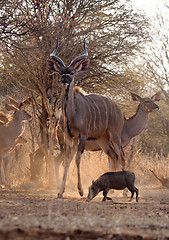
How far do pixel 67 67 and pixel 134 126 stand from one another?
10.3ft

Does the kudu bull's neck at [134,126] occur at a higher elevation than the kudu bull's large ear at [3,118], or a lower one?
lower

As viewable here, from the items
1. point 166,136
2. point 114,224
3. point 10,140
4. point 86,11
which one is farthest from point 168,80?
point 114,224

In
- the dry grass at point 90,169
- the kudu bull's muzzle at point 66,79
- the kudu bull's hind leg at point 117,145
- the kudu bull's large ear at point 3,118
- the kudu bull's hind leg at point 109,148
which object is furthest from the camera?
the dry grass at point 90,169

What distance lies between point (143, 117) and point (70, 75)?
3523mm

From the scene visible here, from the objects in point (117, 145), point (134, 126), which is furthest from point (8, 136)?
point (134, 126)

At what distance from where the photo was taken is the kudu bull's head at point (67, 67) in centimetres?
873

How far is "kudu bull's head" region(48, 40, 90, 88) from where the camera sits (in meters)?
8.73

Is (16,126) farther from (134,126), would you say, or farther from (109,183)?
(109,183)

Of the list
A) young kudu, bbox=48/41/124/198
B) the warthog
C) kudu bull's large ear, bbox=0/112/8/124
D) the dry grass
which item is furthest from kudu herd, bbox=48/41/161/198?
kudu bull's large ear, bbox=0/112/8/124

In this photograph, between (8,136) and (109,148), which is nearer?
(109,148)

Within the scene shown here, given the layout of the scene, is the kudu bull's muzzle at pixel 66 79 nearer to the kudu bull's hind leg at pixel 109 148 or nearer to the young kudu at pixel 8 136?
the kudu bull's hind leg at pixel 109 148

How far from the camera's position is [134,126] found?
1140 cm

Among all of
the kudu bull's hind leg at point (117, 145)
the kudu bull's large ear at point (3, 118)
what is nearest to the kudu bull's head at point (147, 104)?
the kudu bull's hind leg at point (117, 145)

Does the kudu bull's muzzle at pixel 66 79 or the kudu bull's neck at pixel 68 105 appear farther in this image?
the kudu bull's neck at pixel 68 105
